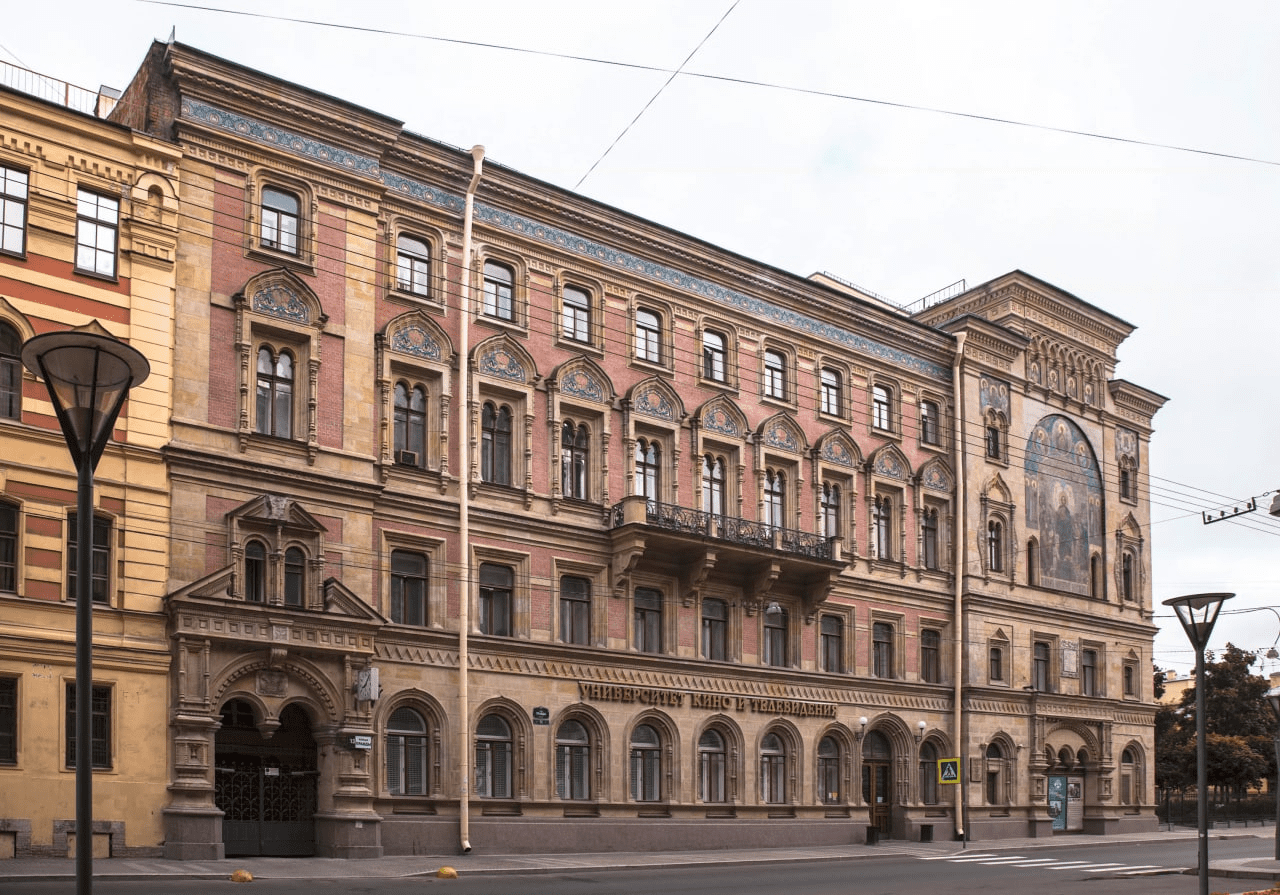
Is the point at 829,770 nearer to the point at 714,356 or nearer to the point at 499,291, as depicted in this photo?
the point at 714,356

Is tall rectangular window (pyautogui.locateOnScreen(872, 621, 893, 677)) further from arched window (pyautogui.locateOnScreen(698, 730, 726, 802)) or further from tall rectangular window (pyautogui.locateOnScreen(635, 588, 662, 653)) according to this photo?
tall rectangular window (pyautogui.locateOnScreen(635, 588, 662, 653))

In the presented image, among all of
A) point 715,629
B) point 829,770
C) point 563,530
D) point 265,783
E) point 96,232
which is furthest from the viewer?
point 829,770

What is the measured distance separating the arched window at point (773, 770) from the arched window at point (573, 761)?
626 cm

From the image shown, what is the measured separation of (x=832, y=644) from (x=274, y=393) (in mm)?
19585

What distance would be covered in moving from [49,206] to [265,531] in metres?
7.99

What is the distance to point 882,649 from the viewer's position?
44188 mm

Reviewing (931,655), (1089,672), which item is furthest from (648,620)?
(1089,672)

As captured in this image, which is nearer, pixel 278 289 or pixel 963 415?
pixel 278 289

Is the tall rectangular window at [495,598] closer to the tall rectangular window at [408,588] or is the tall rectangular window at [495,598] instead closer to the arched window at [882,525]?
the tall rectangular window at [408,588]

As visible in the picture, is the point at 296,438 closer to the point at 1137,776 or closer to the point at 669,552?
the point at 669,552

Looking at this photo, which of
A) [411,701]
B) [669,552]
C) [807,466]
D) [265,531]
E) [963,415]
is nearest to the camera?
[265,531]

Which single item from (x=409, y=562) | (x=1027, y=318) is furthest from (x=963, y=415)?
(x=409, y=562)

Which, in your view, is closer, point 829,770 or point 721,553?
point 721,553

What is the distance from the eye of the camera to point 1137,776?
173 ft
